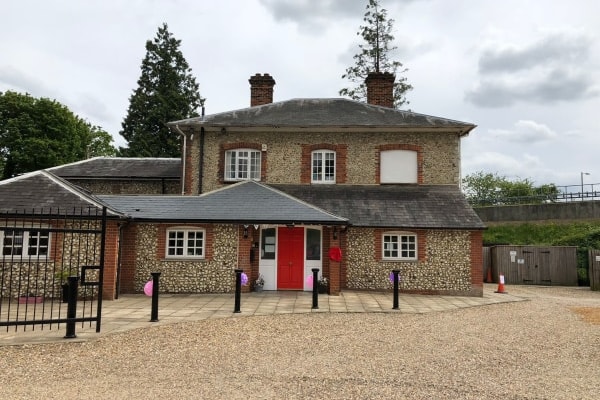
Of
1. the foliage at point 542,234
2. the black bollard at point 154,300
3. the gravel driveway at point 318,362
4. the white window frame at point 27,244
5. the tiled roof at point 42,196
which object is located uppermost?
the tiled roof at point 42,196

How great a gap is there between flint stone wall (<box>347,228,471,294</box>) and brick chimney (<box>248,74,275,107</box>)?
8416 mm

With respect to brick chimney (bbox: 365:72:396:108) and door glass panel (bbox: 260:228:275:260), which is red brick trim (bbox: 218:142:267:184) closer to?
door glass panel (bbox: 260:228:275:260)

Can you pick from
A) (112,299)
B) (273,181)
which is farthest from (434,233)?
(112,299)

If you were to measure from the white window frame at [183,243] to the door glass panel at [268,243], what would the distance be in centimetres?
200

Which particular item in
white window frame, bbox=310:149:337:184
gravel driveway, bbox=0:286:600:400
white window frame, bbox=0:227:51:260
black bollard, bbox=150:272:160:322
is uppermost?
white window frame, bbox=310:149:337:184

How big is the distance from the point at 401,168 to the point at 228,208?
696cm

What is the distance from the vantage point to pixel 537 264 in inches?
741

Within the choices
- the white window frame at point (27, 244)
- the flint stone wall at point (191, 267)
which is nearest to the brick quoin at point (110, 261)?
the flint stone wall at point (191, 267)

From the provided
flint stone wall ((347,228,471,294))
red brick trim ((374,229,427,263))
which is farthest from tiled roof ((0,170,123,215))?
red brick trim ((374,229,427,263))

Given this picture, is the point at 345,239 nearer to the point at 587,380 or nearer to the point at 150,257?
the point at 150,257

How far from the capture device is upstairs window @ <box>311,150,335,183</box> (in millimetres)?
16562

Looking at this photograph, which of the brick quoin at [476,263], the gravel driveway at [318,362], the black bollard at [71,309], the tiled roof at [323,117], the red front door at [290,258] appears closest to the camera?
the gravel driveway at [318,362]

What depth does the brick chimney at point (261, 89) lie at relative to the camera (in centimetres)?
1947

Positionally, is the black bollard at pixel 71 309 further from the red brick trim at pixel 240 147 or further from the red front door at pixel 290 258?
the red brick trim at pixel 240 147
